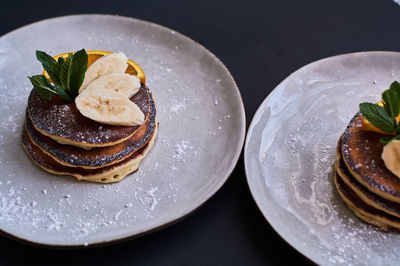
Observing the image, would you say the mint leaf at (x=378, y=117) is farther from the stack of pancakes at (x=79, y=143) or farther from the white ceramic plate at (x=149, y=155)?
the stack of pancakes at (x=79, y=143)

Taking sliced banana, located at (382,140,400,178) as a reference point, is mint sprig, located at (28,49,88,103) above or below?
below

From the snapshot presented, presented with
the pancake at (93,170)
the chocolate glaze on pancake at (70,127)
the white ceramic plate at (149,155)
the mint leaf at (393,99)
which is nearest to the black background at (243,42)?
the white ceramic plate at (149,155)

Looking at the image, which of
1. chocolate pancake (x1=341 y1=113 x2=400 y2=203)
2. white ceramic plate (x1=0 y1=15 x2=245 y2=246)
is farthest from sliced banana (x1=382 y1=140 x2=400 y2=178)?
white ceramic plate (x1=0 y1=15 x2=245 y2=246)

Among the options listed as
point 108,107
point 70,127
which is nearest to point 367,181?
point 108,107

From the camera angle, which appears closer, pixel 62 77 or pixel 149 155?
pixel 62 77

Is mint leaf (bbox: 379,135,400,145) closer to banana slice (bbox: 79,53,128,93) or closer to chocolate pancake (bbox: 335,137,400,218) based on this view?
chocolate pancake (bbox: 335,137,400,218)

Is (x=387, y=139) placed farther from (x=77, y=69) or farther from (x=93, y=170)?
(x=77, y=69)
